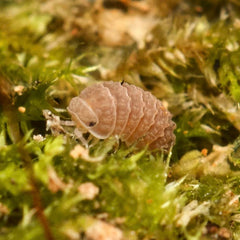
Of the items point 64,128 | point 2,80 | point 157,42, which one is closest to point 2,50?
point 2,80

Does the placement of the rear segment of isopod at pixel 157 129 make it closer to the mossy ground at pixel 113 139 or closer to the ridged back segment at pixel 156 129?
the ridged back segment at pixel 156 129

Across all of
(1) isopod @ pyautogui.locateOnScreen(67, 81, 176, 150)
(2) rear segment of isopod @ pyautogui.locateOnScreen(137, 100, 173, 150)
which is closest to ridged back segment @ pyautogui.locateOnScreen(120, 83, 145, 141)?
(1) isopod @ pyautogui.locateOnScreen(67, 81, 176, 150)

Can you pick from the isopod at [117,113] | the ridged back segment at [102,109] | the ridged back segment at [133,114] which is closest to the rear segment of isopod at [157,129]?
the isopod at [117,113]

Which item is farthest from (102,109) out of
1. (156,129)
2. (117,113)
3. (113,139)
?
(156,129)

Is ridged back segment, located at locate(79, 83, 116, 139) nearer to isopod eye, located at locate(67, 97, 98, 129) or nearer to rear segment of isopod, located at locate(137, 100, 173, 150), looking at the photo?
isopod eye, located at locate(67, 97, 98, 129)

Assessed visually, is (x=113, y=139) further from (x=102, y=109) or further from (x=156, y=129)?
(x=156, y=129)
